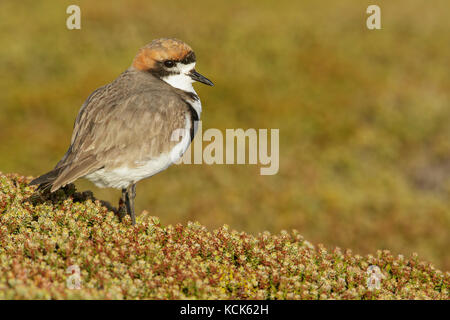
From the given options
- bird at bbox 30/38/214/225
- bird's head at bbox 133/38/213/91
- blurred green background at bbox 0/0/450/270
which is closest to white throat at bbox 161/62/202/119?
bird's head at bbox 133/38/213/91

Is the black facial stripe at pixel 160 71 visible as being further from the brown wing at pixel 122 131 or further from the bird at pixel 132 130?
the brown wing at pixel 122 131

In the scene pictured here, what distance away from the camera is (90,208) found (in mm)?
8078

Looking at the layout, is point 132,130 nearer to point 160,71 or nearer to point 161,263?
point 160,71

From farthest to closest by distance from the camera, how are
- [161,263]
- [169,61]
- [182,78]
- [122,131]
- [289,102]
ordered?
[289,102]
[182,78]
[169,61]
[122,131]
[161,263]

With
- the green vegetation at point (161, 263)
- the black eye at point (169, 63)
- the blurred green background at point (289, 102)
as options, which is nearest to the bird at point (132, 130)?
the black eye at point (169, 63)

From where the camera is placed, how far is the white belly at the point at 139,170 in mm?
8383

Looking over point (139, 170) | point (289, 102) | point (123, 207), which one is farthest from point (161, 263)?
point (289, 102)

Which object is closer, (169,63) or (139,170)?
(139,170)

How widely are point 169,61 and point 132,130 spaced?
1.52 m

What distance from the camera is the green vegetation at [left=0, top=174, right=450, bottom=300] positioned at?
241 inches

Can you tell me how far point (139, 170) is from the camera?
8.48 metres

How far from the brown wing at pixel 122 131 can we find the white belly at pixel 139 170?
3.1 inches
